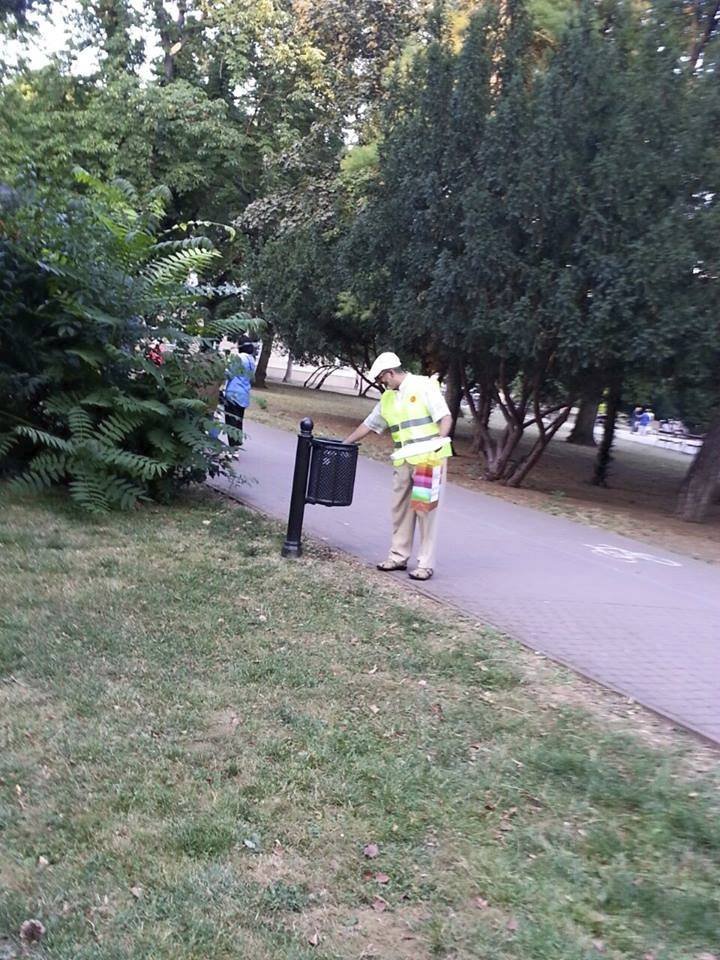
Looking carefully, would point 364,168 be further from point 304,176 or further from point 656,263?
point 656,263

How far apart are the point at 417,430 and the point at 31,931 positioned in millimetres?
4994

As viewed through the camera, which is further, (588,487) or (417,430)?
(588,487)

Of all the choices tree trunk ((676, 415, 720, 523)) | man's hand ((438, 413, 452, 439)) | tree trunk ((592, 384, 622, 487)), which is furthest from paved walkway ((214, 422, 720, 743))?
tree trunk ((592, 384, 622, 487))

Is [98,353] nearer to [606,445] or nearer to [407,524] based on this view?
[407,524]

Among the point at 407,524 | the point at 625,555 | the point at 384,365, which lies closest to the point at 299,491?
the point at 407,524

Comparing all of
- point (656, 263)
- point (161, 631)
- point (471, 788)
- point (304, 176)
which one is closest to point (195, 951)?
point (471, 788)

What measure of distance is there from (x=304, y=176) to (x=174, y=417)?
13892 millimetres

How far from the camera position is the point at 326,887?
3334 millimetres

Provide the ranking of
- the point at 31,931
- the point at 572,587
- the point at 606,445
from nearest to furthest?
the point at 31,931
the point at 572,587
the point at 606,445

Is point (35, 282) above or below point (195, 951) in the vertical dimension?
above

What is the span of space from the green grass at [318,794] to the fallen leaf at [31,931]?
0.04 metres

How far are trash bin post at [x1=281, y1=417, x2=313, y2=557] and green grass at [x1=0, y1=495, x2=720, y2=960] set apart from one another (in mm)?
1450

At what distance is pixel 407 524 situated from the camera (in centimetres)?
780

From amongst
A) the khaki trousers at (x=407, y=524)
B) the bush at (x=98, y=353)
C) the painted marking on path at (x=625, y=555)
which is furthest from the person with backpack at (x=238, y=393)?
the painted marking on path at (x=625, y=555)
